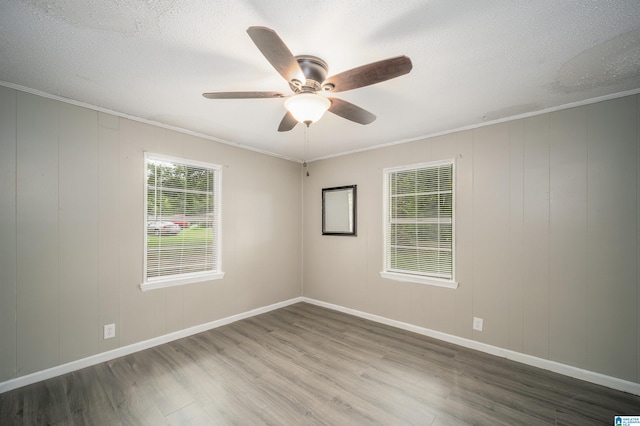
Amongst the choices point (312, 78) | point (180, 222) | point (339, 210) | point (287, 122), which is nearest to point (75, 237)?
point (180, 222)

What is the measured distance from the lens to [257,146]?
4133mm

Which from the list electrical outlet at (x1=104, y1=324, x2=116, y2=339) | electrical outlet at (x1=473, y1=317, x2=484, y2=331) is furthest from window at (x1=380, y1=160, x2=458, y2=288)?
electrical outlet at (x1=104, y1=324, x2=116, y2=339)

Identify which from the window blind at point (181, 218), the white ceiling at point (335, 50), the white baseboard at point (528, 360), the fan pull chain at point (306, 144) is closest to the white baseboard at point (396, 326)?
the white baseboard at point (528, 360)

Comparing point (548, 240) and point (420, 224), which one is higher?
point (420, 224)

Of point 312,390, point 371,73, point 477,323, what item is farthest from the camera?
point 477,323

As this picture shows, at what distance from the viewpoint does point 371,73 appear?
1584 mm

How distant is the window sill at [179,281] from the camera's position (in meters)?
3.09

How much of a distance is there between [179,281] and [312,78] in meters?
2.83

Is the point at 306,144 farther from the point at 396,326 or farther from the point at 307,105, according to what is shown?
the point at 396,326

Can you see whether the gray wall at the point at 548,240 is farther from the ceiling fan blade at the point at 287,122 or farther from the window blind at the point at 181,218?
the window blind at the point at 181,218

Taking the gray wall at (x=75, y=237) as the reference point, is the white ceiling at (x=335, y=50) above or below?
above

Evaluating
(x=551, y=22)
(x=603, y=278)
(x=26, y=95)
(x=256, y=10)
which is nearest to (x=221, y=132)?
(x=26, y=95)

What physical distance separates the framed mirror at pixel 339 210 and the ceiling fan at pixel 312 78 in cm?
216

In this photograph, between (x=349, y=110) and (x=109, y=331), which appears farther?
(x=109, y=331)
